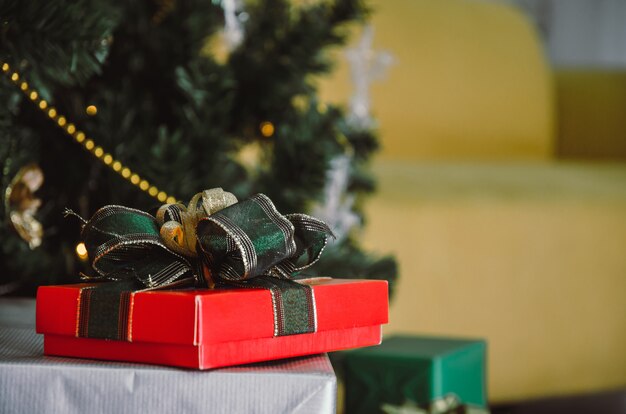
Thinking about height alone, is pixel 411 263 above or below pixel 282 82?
below

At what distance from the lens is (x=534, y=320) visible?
1.41 m

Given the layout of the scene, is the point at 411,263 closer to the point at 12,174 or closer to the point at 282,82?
the point at 282,82

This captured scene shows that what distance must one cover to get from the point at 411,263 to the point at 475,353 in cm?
32

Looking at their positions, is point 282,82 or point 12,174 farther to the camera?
point 282,82

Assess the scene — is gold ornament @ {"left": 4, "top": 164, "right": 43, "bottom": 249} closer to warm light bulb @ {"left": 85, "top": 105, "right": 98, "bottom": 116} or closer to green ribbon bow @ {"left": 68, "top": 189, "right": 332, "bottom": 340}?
warm light bulb @ {"left": 85, "top": 105, "right": 98, "bottom": 116}

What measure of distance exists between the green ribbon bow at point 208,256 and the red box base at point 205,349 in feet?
0.03

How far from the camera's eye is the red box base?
48 centimetres

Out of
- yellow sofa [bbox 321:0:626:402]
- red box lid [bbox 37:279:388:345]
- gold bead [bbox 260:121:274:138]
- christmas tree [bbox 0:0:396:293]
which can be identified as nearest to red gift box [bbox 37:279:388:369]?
red box lid [bbox 37:279:388:345]

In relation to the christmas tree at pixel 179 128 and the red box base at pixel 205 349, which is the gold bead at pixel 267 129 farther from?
the red box base at pixel 205 349

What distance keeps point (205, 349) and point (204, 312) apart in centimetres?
2

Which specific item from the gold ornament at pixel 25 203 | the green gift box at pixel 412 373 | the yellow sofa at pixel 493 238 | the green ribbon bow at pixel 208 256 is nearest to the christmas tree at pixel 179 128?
the gold ornament at pixel 25 203

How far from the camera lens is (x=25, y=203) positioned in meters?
0.75

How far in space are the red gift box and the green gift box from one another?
15.6 inches

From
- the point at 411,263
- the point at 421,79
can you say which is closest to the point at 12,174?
the point at 411,263
